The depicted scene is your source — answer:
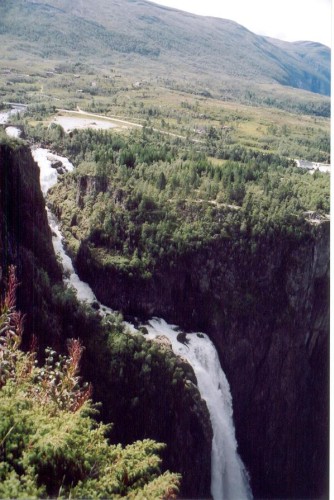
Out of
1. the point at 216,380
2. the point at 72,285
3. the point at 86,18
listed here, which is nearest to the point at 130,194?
the point at 72,285

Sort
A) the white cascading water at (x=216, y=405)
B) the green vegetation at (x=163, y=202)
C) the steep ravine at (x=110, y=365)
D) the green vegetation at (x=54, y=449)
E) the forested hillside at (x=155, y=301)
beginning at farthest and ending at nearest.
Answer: the green vegetation at (x=163, y=202), the white cascading water at (x=216, y=405), the steep ravine at (x=110, y=365), the forested hillside at (x=155, y=301), the green vegetation at (x=54, y=449)

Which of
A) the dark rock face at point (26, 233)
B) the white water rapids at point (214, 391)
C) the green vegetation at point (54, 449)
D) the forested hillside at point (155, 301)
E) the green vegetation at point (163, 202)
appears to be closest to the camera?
the green vegetation at point (54, 449)

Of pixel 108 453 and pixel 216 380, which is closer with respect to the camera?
pixel 108 453

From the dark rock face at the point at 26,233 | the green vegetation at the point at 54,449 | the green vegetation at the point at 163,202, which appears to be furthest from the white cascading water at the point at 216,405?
the green vegetation at the point at 54,449

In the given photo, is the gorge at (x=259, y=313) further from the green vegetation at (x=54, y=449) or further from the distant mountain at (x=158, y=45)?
the distant mountain at (x=158, y=45)

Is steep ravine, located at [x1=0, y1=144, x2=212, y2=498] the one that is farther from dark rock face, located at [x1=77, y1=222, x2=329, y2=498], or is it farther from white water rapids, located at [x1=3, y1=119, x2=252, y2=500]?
dark rock face, located at [x1=77, y1=222, x2=329, y2=498]

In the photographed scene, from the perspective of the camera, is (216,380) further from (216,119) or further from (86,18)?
(86,18)

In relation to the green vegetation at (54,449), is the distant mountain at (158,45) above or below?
above
